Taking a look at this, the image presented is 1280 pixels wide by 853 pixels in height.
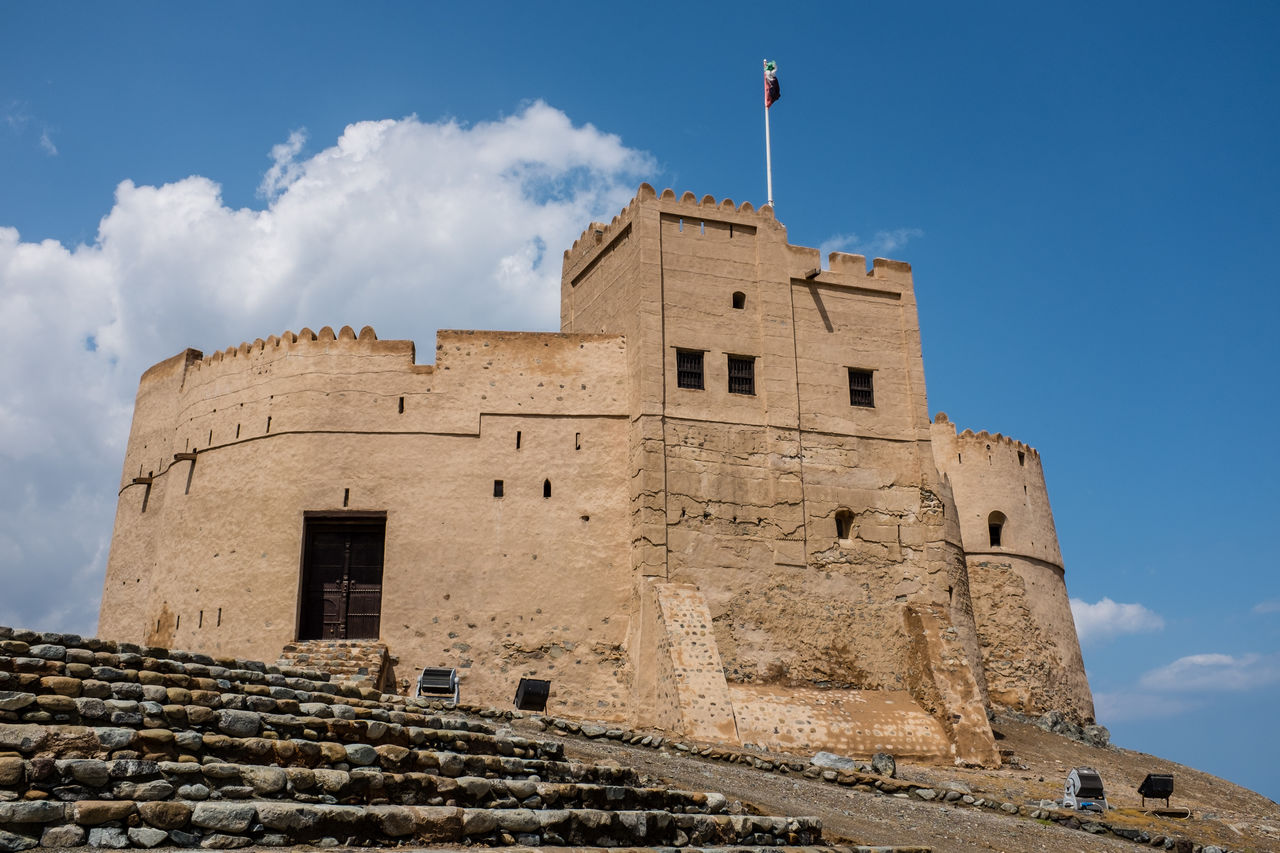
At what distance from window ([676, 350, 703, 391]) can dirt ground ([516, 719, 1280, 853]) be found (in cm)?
738

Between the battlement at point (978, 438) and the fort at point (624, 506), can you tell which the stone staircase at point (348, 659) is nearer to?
the fort at point (624, 506)

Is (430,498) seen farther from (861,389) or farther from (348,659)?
(861,389)

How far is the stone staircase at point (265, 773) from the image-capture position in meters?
7.19

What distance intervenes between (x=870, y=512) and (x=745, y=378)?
3.41 metres

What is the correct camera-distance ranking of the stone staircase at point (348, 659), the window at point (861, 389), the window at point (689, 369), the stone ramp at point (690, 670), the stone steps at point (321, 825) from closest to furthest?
the stone steps at point (321, 825) → the stone ramp at point (690, 670) → the stone staircase at point (348, 659) → the window at point (689, 369) → the window at point (861, 389)

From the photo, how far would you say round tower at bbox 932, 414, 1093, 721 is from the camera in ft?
84.8

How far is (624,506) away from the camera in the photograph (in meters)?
19.5

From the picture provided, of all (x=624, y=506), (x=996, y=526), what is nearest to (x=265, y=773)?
(x=624, y=506)

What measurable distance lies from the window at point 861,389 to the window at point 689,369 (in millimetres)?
3150

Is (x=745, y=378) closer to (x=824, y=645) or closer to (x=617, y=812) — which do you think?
(x=824, y=645)

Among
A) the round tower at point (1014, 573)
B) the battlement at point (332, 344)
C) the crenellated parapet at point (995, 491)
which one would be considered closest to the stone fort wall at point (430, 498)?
the battlement at point (332, 344)

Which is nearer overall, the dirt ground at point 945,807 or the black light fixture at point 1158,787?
the dirt ground at point 945,807

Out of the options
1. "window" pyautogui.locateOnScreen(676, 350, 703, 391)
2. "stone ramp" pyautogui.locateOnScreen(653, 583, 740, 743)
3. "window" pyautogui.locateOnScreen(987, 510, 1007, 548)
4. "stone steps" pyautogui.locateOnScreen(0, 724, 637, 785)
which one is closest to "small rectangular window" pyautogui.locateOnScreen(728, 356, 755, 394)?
"window" pyautogui.locateOnScreen(676, 350, 703, 391)

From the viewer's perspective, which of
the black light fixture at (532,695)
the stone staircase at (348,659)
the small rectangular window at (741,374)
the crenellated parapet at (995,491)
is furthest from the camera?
the crenellated parapet at (995,491)
